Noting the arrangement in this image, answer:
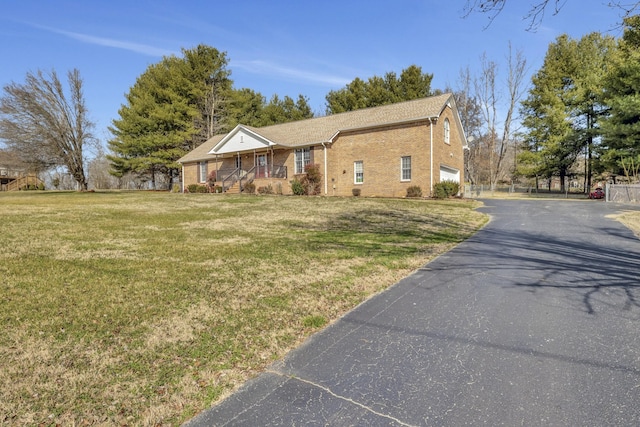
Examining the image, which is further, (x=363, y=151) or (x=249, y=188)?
(x=249, y=188)

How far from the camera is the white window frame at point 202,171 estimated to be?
3183 centimetres

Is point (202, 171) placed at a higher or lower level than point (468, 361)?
higher

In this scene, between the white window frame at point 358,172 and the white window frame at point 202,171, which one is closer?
the white window frame at point 358,172

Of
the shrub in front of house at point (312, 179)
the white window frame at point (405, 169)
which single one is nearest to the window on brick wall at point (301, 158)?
the shrub in front of house at point (312, 179)

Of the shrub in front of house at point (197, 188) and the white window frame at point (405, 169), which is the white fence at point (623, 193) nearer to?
the white window frame at point (405, 169)

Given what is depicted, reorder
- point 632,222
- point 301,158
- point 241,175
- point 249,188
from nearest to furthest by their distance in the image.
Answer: point 632,222, point 301,158, point 249,188, point 241,175

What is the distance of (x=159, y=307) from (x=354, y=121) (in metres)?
22.4

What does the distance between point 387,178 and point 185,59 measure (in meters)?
29.4

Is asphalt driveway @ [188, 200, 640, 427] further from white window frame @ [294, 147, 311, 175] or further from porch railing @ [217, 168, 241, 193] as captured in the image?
porch railing @ [217, 168, 241, 193]

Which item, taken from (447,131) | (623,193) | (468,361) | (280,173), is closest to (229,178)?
(280,173)

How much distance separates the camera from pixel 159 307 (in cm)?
387

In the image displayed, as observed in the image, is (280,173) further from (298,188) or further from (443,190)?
(443,190)

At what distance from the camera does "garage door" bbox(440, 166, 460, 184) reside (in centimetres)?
2280

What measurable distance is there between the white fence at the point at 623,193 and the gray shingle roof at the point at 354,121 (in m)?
11.5
